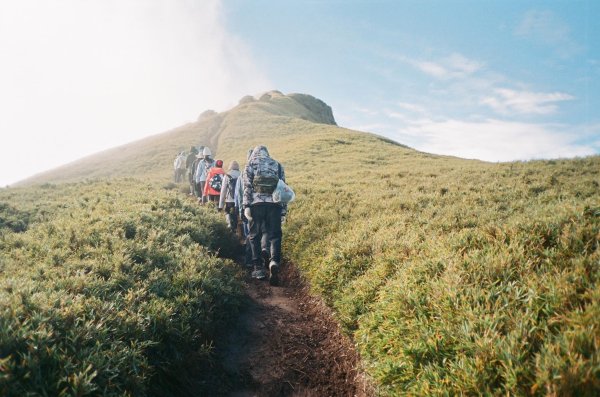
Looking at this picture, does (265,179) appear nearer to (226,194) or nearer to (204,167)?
(226,194)

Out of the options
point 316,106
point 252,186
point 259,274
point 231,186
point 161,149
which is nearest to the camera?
point 259,274

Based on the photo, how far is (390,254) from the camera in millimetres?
7023

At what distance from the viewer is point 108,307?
503 centimetres

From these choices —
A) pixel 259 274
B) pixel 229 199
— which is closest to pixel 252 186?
pixel 259 274

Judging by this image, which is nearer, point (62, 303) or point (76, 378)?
point (76, 378)

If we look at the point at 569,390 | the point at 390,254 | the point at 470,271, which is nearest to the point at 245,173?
the point at 390,254

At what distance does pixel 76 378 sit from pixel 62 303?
1.56 meters

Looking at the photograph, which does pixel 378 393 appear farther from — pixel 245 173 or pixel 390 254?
pixel 245 173

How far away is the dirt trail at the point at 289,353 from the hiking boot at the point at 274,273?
3.48 feet

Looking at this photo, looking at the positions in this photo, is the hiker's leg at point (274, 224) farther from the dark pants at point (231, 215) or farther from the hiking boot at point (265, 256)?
the dark pants at point (231, 215)

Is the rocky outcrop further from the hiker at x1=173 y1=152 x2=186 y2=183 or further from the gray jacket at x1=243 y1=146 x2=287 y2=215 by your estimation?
the gray jacket at x1=243 y1=146 x2=287 y2=215

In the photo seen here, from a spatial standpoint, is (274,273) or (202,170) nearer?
(274,273)

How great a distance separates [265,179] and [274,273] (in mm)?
2900

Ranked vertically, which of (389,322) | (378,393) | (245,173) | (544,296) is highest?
(245,173)
